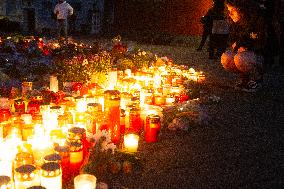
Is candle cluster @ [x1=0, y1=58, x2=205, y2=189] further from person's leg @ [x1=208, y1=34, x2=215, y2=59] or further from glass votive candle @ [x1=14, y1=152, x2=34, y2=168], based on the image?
person's leg @ [x1=208, y1=34, x2=215, y2=59]

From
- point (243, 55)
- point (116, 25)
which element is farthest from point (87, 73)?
point (116, 25)

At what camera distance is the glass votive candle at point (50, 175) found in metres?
4.00

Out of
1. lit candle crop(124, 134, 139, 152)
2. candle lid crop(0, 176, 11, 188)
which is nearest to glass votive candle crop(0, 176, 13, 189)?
candle lid crop(0, 176, 11, 188)

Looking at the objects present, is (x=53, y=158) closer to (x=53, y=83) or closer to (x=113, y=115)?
(x=113, y=115)

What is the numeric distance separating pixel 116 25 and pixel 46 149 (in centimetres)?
1984

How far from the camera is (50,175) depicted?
4.00m

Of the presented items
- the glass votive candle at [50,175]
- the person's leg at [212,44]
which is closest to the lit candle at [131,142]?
the glass votive candle at [50,175]

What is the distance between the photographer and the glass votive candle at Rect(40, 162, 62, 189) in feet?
13.1

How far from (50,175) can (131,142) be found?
1743 mm

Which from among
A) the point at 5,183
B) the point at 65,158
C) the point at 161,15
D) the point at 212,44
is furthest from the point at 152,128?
the point at 161,15

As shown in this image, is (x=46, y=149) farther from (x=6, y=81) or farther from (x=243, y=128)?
(x=6, y=81)

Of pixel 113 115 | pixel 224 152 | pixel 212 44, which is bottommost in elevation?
pixel 224 152

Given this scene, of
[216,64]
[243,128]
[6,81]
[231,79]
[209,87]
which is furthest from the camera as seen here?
[216,64]

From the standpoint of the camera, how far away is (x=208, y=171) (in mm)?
5215
